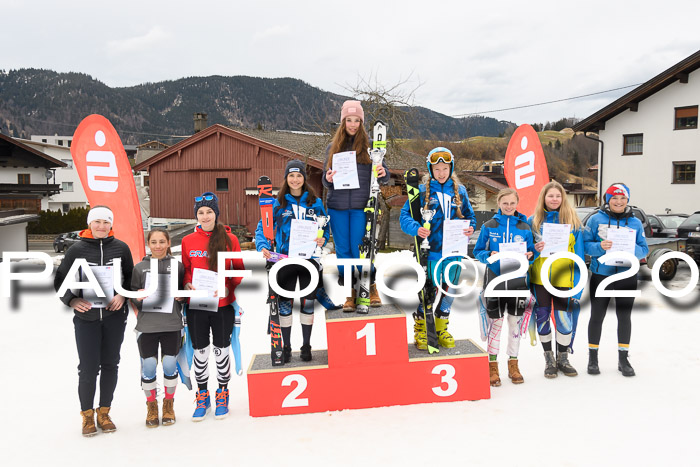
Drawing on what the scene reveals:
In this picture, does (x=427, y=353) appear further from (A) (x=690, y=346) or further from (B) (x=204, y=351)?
(A) (x=690, y=346)

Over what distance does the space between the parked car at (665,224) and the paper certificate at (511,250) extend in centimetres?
818

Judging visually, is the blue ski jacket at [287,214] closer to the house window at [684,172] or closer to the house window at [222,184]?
the house window at [222,184]

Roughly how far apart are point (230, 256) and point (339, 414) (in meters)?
1.60

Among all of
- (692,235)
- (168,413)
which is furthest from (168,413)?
(692,235)

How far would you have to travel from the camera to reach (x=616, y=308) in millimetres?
4531

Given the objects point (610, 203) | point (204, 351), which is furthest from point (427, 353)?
point (610, 203)

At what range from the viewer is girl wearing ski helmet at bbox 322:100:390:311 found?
161 inches

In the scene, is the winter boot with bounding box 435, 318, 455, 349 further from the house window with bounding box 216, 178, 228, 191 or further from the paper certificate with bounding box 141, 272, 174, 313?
the house window with bounding box 216, 178, 228, 191

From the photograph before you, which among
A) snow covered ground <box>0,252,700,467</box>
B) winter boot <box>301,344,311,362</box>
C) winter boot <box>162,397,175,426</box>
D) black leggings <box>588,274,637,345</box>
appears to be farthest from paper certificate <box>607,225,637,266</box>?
winter boot <box>162,397,175,426</box>

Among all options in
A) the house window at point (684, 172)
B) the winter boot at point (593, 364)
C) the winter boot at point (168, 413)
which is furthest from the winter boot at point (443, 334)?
the house window at point (684, 172)

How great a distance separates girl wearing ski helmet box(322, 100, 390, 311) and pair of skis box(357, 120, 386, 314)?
38 millimetres

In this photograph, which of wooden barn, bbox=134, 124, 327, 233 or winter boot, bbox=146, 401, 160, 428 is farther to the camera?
wooden barn, bbox=134, 124, 327, 233

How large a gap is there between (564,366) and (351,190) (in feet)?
9.12

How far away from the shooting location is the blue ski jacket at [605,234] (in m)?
4.47
